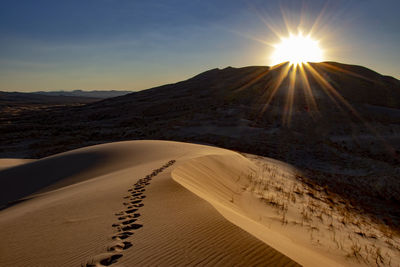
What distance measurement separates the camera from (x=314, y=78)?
5053 cm

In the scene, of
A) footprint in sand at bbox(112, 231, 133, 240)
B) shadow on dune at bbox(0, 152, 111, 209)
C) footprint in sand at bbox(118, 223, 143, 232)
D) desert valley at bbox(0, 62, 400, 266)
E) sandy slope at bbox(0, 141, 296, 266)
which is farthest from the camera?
shadow on dune at bbox(0, 152, 111, 209)

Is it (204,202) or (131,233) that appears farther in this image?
(204,202)

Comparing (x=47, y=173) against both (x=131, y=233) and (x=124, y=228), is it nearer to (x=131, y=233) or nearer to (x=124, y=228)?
(x=124, y=228)

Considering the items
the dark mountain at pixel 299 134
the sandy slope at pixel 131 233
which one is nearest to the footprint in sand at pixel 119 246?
the sandy slope at pixel 131 233

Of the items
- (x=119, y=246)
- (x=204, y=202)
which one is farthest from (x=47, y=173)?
(x=119, y=246)

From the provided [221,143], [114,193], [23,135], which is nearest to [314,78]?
[221,143]

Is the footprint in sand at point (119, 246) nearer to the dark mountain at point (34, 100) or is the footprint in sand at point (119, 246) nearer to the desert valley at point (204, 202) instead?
the desert valley at point (204, 202)

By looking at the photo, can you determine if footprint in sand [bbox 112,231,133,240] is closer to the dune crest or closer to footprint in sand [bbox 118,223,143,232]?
footprint in sand [bbox 118,223,143,232]

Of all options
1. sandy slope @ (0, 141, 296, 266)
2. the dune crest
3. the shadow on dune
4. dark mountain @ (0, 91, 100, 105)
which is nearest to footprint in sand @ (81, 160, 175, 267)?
sandy slope @ (0, 141, 296, 266)

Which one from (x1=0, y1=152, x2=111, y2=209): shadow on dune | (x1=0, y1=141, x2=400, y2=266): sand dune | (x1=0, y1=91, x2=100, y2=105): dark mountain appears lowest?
(x1=0, y1=91, x2=100, y2=105): dark mountain

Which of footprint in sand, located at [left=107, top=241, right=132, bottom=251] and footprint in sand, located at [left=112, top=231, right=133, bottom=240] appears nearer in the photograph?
footprint in sand, located at [left=107, top=241, right=132, bottom=251]

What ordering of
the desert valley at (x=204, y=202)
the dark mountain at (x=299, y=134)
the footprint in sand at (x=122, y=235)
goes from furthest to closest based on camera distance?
the dark mountain at (x=299, y=134)
the footprint in sand at (x=122, y=235)
the desert valley at (x=204, y=202)

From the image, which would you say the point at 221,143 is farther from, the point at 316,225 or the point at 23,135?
the point at 23,135

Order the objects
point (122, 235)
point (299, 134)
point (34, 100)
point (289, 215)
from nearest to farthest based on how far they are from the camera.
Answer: point (122, 235), point (289, 215), point (299, 134), point (34, 100)
